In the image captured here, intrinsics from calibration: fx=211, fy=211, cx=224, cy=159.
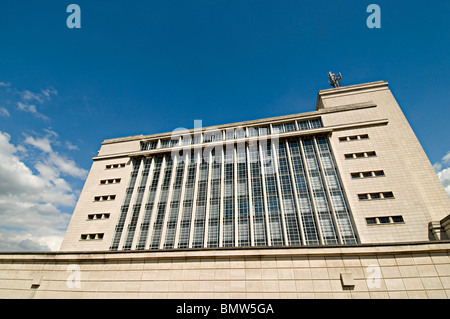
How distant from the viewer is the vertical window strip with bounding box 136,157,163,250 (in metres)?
31.6

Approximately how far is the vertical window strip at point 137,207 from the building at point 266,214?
18 cm

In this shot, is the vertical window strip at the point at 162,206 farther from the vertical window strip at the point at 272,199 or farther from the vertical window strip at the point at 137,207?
the vertical window strip at the point at 272,199

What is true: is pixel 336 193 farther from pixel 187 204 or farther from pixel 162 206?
pixel 162 206

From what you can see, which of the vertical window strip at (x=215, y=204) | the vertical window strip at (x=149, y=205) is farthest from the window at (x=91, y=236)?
the vertical window strip at (x=215, y=204)

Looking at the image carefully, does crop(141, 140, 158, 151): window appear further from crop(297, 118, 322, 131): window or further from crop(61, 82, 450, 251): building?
crop(297, 118, 322, 131): window

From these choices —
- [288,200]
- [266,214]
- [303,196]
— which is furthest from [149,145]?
[303,196]

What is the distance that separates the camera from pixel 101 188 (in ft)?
123

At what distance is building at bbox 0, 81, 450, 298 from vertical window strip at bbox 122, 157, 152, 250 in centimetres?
18

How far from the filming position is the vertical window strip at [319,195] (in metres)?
26.6

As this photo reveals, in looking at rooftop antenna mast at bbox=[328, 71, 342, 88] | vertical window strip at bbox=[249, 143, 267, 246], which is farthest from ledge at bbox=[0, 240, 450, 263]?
rooftop antenna mast at bbox=[328, 71, 342, 88]
